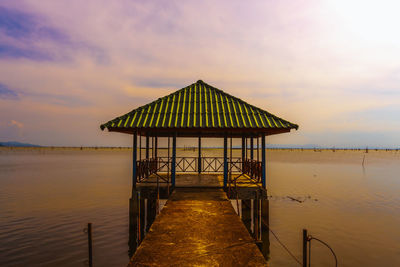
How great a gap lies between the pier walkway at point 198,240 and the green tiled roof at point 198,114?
3815 millimetres

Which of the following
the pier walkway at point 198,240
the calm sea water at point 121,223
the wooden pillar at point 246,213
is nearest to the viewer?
the pier walkway at point 198,240

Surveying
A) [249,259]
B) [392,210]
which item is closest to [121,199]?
[249,259]

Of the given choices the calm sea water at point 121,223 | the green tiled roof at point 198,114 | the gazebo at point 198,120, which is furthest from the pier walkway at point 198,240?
the calm sea water at point 121,223

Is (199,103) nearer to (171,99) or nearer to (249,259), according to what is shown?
(171,99)

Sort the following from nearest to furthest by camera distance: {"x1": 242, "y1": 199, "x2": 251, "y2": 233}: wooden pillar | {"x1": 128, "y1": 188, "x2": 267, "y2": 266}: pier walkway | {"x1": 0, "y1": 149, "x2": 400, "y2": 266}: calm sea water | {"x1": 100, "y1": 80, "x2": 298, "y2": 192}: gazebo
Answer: {"x1": 128, "y1": 188, "x2": 267, "y2": 266}: pier walkway < {"x1": 0, "y1": 149, "x2": 400, "y2": 266}: calm sea water < {"x1": 100, "y1": 80, "x2": 298, "y2": 192}: gazebo < {"x1": 242, "y1": 199, "x2": 251, "y2": 233}: wooden pillar

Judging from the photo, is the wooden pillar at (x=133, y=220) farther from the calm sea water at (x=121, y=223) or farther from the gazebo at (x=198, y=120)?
the gazebo at (x=198, y=120)

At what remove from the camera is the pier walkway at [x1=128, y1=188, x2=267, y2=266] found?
506 centimetres

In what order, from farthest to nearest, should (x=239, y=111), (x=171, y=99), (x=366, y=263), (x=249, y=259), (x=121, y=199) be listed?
1. (x=121, y=199)
2. (x=171, y=99)
3. (x=239, y=111)
4. (x=366, y=263)
5. (x=249, y=259)

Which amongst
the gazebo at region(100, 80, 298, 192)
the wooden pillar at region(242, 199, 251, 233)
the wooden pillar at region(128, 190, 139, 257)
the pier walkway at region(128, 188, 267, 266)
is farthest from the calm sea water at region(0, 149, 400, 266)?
the pier walkway at region(128, 188, 267, 266)

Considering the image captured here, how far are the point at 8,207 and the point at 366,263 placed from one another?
866 inches

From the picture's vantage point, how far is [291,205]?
67.7ft

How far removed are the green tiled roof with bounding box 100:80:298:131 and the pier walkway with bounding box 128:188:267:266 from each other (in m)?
3.81

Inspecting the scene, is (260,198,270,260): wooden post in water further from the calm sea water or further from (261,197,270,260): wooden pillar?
the calm sea water

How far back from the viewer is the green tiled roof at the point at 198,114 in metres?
11.5
